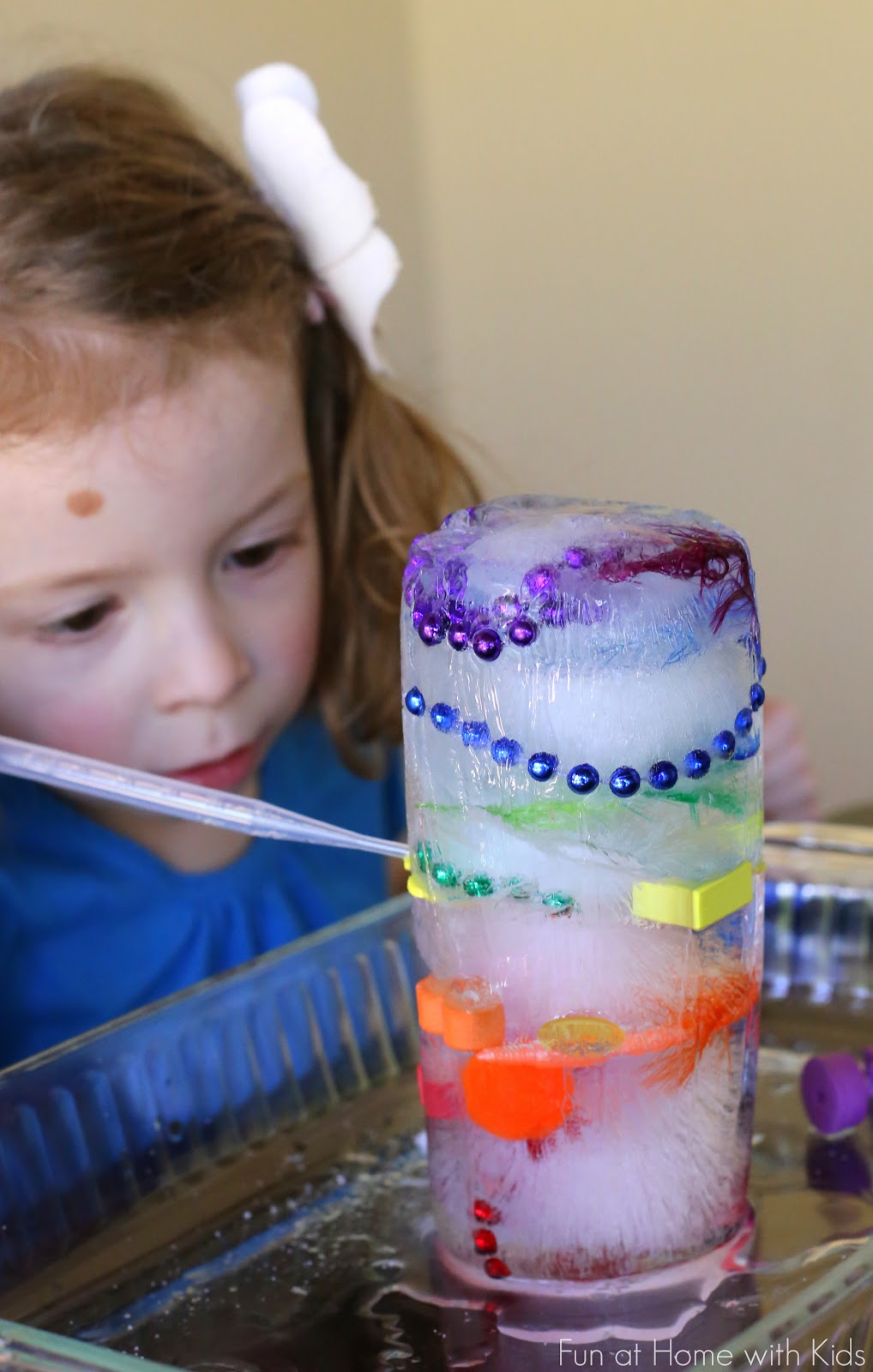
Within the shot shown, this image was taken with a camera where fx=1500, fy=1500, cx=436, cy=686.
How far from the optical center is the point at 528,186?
1.37 meters

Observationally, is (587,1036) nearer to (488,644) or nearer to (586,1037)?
(586,1037)

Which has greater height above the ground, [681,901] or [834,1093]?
[681,901]

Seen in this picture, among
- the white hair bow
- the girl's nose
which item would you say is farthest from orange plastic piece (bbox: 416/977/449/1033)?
the white hair bow

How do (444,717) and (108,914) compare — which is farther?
(108,914)

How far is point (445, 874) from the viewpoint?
0.41 metres

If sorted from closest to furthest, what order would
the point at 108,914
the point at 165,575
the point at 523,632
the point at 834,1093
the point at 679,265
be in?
the point at 523,632 → the point at 834,1093 → the point at 165,575 → the point at 108,914 → the point at 679,265

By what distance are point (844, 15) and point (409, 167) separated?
398 mm

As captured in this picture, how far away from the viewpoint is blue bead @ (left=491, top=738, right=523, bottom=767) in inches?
15.5

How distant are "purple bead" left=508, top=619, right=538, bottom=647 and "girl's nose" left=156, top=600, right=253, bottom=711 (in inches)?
10.2

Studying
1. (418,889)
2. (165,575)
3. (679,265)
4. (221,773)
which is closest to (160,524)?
(165,575)

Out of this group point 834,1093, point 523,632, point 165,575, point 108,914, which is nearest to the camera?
point 523,632

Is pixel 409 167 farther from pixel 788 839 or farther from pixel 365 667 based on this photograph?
pixel 788 839

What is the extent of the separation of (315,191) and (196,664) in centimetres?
23

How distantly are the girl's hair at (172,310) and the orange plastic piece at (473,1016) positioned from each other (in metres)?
0.30
